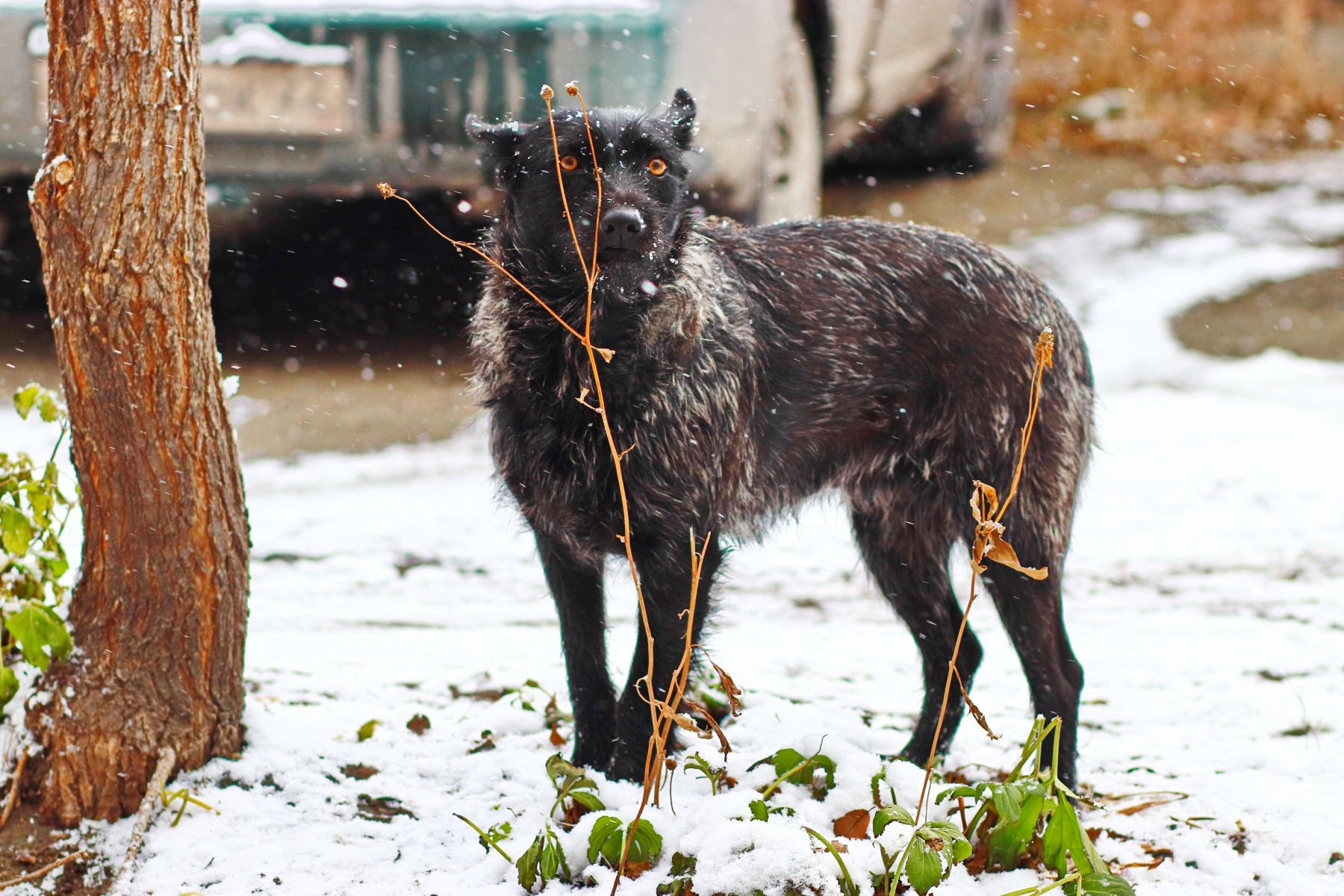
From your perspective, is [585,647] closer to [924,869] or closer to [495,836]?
[495,836]

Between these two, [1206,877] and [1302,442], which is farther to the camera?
[1302,442]

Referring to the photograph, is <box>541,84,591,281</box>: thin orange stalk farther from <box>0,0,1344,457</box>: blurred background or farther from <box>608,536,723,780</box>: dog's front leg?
→ <box>0,0,1344,457</box>: blurred background

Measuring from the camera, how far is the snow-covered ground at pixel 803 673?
2.79 metres

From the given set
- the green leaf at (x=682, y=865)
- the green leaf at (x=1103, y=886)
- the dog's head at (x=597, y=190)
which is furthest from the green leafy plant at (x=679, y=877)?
the dog's head at (x=597, y=190)

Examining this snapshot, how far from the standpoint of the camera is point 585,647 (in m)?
3.27

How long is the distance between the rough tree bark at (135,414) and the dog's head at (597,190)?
717mm

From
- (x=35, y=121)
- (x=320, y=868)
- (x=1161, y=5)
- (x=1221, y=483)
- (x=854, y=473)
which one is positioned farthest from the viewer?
(x=1161, y=5)

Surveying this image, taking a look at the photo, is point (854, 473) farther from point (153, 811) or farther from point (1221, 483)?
point (1221, 483)

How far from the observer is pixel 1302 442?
6457 millimetres

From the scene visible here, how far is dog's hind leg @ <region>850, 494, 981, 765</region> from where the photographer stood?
3.58 meters

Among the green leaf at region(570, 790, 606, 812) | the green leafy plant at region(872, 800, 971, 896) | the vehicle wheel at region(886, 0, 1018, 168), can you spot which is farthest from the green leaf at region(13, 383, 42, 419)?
the vehicle wheel at region(886, 0, 1018, 168)

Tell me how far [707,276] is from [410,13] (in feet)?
9.49

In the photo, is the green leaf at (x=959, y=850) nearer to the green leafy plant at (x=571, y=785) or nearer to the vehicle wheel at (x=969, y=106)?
the green leafy plant at (x=571, y=785)

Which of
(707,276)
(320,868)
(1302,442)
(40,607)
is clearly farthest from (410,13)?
(1302,442)
